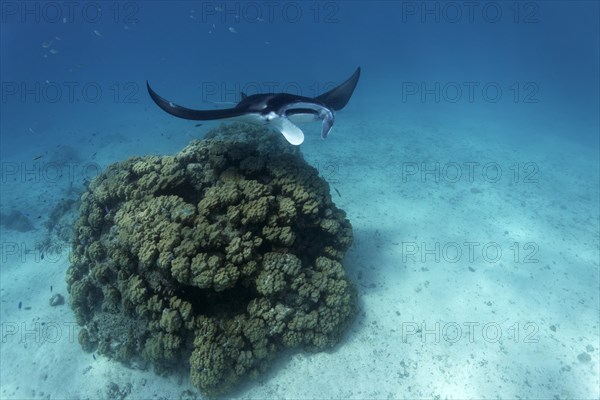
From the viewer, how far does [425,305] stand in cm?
813

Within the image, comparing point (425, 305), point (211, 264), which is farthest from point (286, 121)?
point (425, 305)

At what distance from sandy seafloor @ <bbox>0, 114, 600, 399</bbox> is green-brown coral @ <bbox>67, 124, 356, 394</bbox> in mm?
601

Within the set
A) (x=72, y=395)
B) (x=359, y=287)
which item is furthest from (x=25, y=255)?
(x=359, y=287)

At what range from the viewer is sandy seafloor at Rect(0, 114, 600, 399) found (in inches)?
262

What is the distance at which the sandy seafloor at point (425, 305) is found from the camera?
21.8 feet

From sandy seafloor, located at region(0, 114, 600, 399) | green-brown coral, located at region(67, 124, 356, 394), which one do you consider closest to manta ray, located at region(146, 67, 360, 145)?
green-brown coral, located at region(67, 124, 356, 394)

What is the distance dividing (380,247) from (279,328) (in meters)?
4.46

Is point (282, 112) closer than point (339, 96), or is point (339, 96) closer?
point (282, 112)

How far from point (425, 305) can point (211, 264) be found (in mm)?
5381

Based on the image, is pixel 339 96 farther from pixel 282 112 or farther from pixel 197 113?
pixel 197 113

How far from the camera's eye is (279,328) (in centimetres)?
630

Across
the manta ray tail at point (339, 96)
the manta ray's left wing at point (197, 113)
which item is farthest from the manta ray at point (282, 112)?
the manta ray tail at point (339, 96)

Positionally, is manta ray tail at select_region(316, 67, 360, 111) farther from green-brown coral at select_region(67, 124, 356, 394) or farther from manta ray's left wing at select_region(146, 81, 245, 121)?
manta ray's left wing at select_region(146, 81, 245, 121)

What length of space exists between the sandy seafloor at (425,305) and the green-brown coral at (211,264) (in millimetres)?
601
